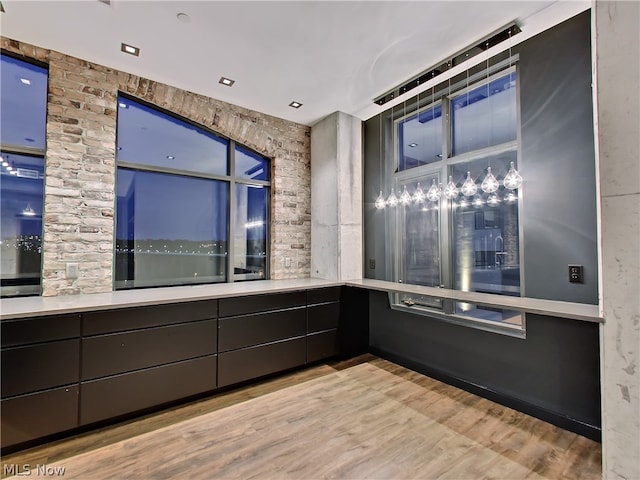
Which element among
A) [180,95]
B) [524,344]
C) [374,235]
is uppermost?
[180,95]

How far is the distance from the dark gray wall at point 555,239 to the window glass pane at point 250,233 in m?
2.76

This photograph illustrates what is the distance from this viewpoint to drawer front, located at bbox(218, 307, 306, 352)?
9.73 ft

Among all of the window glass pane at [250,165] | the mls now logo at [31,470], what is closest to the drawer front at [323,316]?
the window glass pane at [250,165]

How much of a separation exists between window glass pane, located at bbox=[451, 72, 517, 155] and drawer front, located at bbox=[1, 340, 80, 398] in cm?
391

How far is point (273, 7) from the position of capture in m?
2.23

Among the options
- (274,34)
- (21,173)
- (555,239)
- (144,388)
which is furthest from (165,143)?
(555,239)

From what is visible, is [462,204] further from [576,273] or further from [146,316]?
[146,316]

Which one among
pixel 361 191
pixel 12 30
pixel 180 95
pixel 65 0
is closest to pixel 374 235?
pixel 361 191

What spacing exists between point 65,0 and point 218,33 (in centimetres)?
103

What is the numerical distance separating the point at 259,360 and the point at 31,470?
173cm

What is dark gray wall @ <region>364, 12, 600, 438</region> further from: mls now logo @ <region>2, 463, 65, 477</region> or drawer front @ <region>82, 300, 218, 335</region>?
mls now logo @ <region>2, 463, 65, 477</region>

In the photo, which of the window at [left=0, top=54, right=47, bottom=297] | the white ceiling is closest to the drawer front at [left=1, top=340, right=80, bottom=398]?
the window at [left=0, top=54, right=47, bottom=297]

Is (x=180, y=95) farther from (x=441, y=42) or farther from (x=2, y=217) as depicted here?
(x=441, y=42)

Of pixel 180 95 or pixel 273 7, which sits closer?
pixel 273 7
